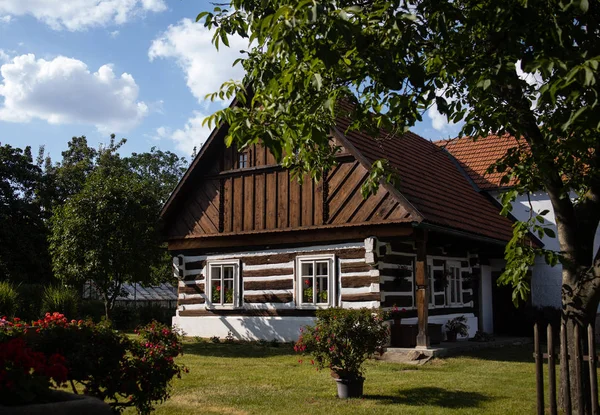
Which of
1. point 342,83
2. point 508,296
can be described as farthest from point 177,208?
point 342,83

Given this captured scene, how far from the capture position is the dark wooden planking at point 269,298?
54.5 ft

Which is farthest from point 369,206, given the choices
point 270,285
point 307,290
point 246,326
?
point 246,326

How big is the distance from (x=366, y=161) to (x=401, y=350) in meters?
4.51

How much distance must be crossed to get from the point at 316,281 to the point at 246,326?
2.67 meters

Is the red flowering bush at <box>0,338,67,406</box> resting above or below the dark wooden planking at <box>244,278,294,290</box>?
below

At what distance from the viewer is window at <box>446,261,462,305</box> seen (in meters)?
17.3

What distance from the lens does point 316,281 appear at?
16.2m

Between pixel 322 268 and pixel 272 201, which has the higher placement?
pixel 272 201

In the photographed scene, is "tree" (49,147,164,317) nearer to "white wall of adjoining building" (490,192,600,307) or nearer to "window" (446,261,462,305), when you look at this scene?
"window" (446,261,462,305)

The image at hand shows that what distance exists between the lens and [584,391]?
723 centimetres

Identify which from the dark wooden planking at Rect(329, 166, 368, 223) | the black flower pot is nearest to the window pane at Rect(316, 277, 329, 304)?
the dark wooden planking at Rect(329, 166, 368, 223)

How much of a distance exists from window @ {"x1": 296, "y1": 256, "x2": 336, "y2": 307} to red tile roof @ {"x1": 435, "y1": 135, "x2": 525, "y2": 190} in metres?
8.26

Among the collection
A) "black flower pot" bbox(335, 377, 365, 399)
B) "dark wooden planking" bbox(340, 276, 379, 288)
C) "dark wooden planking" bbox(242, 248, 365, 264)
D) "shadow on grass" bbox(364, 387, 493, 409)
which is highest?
"dark wooden planking" bbox(242, 248, 365, 264)

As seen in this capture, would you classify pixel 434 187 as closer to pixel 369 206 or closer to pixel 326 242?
pixel 369 206
